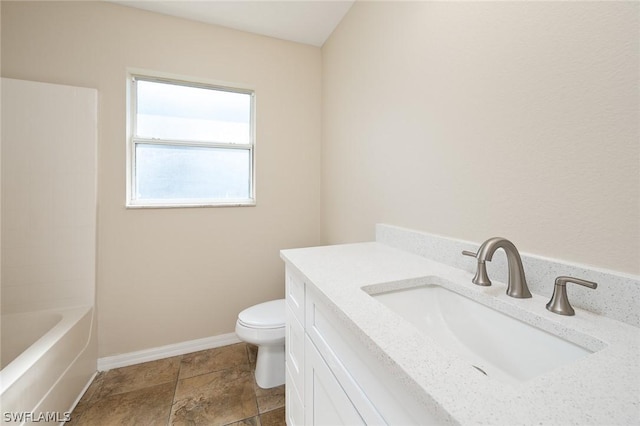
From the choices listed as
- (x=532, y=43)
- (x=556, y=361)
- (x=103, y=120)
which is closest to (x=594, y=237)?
(x=556, y=361)

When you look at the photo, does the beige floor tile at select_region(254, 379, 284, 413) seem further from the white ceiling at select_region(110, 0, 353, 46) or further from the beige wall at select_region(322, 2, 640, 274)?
the white ceiling at select_region(110, 0, 353, 46)

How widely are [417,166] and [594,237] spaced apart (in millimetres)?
686

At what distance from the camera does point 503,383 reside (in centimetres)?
53

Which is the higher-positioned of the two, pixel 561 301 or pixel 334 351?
pixel 561 301

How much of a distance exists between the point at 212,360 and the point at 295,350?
3.73 ft

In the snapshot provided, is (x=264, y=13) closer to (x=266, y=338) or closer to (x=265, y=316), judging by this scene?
(x=265, y=316)

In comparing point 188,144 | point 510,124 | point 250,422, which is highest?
point 188,144

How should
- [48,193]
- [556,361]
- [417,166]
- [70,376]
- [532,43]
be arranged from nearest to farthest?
[556,361]
[532,43]
[417,166]
[70,376]
[48,193]

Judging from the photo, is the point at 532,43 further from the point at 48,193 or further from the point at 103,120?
the point at 48,193

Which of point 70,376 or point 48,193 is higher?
point 48,193

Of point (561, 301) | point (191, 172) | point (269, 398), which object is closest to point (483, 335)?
point (561, 301)

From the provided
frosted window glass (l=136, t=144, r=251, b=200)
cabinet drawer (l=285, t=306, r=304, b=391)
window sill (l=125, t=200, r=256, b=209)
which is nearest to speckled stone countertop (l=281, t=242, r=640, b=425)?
cabinet drawer (l=285, t=306, r=304, b=391)

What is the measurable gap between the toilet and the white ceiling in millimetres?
2083

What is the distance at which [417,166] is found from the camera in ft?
4.10
